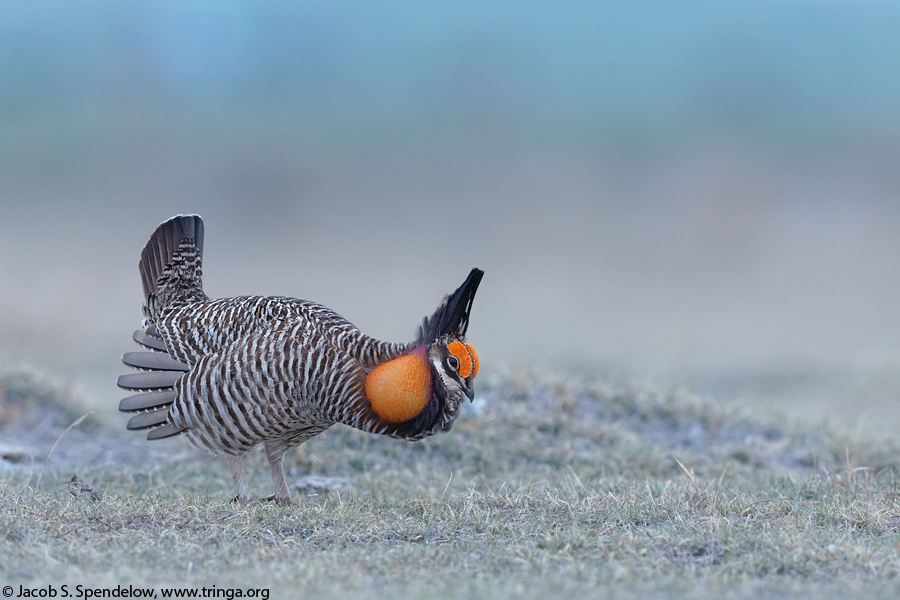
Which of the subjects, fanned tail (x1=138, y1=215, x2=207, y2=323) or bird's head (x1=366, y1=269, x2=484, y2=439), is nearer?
bird's head (x1=366, y1=269, x2=484, y2=439)

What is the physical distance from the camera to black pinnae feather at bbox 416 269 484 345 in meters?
4.86

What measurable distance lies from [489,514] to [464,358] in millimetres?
777

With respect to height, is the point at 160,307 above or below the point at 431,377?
above

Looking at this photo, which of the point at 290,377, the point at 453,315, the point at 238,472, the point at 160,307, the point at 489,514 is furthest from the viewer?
the point at 160,307

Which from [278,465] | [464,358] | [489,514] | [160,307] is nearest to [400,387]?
[464,358]

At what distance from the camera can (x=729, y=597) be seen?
3232 millimetres

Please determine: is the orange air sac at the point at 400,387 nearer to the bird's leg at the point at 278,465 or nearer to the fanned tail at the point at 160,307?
the bird's leg at the point at 278,465

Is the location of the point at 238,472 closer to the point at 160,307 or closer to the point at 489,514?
the point at 160,307

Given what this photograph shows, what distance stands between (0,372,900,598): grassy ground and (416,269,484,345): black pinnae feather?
2.61ft

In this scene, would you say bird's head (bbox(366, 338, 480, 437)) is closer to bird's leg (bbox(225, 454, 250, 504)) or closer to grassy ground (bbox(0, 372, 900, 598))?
grassy ground (bbox(0, 372, 900, 598))

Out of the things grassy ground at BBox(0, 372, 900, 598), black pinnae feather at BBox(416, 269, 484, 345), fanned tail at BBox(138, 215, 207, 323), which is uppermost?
fanned tail at BBox(138, 215, 207, 323)

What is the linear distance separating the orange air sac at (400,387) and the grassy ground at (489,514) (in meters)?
0.46

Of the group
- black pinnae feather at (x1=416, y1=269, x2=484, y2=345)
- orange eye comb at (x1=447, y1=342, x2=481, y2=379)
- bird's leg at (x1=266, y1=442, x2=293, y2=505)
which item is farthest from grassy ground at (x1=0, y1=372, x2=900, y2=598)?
black pinnae feather at (x1=416, y1=269, x2=484, y2=345)

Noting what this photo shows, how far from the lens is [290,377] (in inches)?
187
